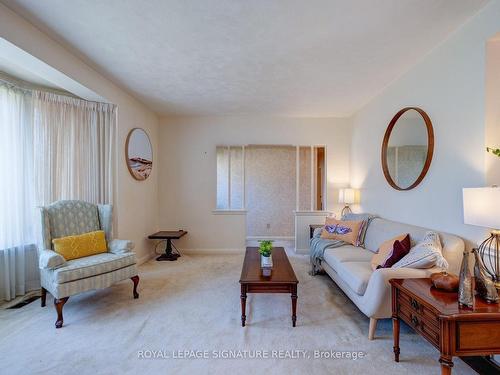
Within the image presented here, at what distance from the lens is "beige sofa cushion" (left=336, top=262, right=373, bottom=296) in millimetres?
2188

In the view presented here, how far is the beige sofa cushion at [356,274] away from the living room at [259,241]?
3 centimetres

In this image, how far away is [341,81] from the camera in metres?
3.19

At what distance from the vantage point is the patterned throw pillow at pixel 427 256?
1.94m

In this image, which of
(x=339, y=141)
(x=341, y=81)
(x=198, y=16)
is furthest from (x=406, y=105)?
(x=198, y=16)

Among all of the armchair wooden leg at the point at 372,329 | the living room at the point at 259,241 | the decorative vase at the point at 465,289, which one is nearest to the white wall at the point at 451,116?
the living room at the point at 259,241

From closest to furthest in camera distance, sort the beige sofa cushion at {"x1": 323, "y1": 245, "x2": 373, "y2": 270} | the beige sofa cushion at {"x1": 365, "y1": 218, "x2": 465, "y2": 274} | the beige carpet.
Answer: the beige carpet, the beige sofa cushion at {"x1": 365, "y1": 218, "x2": 465, "y2": 274}, the beige sofa cushion at {"x1": 323, "y1": 245, "x2": 373, "y2": 270}

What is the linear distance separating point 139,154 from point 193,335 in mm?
2992

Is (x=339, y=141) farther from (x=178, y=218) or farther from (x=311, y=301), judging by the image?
(x=178, y=218)

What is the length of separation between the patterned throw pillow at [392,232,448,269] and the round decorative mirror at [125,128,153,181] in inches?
146

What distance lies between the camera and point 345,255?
2.86 metres

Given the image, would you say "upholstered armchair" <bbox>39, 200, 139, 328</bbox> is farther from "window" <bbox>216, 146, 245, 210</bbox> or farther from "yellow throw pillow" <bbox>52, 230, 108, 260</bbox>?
"window" <bbox>216, 146, 245, 210</bbox>

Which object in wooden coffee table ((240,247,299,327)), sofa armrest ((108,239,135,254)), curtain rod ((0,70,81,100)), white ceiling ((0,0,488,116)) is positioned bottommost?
wooden coffee table ((240,247,299,327))

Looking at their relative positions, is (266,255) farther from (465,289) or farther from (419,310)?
(465,289)

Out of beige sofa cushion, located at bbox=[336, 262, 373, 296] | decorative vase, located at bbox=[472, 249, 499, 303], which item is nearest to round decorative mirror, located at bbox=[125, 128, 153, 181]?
beige sofa cushion, located at bbox=[336, 262, 373, 296]
